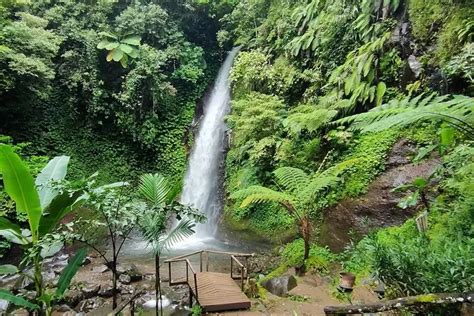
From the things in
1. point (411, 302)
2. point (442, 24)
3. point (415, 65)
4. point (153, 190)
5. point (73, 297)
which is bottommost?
point (73, 297)

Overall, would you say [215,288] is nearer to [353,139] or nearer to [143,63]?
[353,139]

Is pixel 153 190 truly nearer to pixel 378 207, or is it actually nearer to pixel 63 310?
pixel 63 310

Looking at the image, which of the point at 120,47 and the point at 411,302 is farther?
the point at 120,47

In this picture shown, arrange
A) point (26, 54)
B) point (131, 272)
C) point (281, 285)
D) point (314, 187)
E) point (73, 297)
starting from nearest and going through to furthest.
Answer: point (281, 285) → point (73, 297) → point (314, 187) → point (131, 272) → point (26, 54)

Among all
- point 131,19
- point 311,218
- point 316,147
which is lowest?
point 311,218

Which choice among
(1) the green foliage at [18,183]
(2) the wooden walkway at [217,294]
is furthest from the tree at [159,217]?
(2) the wooden walkway at [217,294]

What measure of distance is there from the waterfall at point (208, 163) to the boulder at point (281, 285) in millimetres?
4959

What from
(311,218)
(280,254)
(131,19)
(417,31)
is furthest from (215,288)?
(131,19)

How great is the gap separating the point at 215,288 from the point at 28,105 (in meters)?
10.3

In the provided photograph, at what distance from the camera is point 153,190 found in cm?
387

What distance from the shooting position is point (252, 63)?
11383 mm

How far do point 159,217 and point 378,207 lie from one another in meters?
5.06

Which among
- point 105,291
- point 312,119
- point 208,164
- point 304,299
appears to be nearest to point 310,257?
point 304,299

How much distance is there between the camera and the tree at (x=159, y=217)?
11.6 ft
